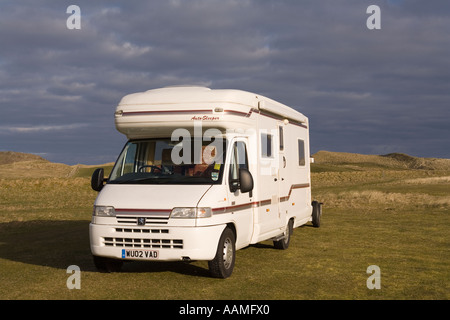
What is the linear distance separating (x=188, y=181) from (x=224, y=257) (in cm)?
148

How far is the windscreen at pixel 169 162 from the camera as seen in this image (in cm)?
954

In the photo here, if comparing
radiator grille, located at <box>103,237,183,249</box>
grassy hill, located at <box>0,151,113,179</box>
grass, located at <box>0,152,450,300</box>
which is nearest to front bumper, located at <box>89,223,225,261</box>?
radiator grille, located at <box>103,237,183,249</box>

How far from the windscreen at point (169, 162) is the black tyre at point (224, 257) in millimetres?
1006

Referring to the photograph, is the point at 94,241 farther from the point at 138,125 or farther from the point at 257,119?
the point at 257,119

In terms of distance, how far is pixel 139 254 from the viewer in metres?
8.87

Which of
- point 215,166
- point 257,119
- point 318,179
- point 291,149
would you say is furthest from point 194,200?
point 318,179

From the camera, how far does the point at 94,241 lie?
920cm

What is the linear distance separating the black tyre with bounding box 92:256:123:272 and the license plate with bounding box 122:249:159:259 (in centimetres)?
92

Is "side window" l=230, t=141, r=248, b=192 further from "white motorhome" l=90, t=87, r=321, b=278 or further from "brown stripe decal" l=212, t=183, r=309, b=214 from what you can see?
"brown stripe decal" l=212, t=183, r=309, b=214

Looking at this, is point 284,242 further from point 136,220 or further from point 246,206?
point 136,220

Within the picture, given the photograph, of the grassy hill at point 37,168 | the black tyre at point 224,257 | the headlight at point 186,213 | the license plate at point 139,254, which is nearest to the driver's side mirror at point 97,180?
the license plate at point 139,254

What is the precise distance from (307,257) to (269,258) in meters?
0.91
